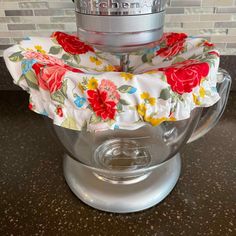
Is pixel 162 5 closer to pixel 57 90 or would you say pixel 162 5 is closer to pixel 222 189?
pixel 57 90

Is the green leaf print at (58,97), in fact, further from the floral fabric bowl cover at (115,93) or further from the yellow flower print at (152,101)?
the yellow flower print at (152,101)

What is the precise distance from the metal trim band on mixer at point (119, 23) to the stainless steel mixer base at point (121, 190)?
254 mm

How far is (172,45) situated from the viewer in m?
0.50

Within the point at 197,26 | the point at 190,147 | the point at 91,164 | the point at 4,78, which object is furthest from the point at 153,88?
the point at 4,78

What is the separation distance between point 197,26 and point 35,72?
457mm

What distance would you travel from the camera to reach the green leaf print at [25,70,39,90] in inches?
14.6

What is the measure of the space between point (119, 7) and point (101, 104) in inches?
4.5

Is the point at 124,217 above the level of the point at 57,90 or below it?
below

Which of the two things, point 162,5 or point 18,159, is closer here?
point 162,5

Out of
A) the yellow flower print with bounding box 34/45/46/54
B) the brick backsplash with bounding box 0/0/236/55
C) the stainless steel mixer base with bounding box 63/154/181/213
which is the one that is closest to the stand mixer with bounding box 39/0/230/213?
the stainless steel mixer base with bounding box 63/154/181/213

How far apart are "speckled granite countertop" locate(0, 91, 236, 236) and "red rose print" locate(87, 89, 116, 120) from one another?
0.20 meters

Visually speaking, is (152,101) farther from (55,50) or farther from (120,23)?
(55,50)

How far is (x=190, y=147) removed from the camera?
2.02 feet

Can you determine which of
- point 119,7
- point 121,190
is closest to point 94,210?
point 121,190
